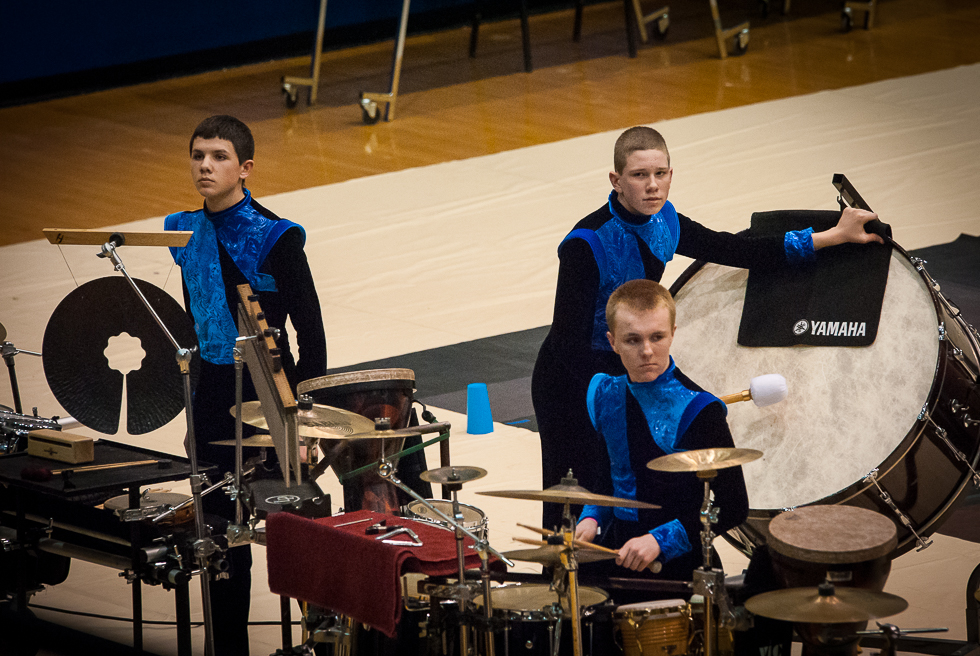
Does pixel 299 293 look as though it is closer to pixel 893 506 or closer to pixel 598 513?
pixel 598 513

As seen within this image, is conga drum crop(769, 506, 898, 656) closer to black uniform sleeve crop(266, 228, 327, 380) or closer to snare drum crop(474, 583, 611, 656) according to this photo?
snare drum crop(474, 583, 611, 656)

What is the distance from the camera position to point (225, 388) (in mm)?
4273

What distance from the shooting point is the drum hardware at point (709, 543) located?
3.25 m

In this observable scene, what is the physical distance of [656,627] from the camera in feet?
11.0

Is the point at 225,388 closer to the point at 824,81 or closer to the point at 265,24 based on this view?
the point at 824,81

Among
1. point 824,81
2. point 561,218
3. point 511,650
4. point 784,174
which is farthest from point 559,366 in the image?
point 824,81

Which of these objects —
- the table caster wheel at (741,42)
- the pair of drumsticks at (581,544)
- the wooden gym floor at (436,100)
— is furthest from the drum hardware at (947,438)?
the table caster wheel at (741,42)

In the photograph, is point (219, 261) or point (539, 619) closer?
point (539, 619)

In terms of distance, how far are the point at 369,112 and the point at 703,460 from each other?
842cm

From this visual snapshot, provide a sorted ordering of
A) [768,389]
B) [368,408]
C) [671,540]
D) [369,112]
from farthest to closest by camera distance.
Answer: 1. [369,112]
2. [368,408]
3. [768,389]
4. [671,540]

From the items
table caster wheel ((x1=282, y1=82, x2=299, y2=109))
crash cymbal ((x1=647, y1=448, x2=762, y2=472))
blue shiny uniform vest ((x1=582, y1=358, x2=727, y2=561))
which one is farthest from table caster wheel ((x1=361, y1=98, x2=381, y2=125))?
crash cymbal ((x1=647, y1=448, x2=762, y2=472))

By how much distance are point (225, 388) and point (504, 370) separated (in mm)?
2549

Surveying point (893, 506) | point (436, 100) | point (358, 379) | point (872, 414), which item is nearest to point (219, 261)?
point (358, 379)

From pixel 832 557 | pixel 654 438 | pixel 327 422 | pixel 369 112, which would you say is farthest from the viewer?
pixel 369 112
